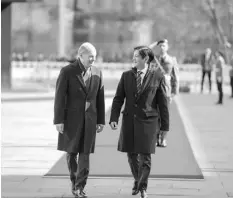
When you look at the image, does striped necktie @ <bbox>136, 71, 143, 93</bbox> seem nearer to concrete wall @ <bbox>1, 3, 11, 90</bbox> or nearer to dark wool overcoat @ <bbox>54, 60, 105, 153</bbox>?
dark wool overcoat @ <bbox>54, 60, 105, 153</bbox>

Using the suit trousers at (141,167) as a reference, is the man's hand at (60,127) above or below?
above

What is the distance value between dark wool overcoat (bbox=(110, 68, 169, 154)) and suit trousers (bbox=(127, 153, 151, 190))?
0.09 meters

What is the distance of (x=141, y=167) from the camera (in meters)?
7.57

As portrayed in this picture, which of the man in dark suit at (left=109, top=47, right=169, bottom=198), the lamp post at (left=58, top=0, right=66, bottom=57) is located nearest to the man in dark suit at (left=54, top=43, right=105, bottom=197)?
the man in dark suit at (left=109, top=47, right=169, bottom=198)

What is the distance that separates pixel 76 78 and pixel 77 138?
60 cm

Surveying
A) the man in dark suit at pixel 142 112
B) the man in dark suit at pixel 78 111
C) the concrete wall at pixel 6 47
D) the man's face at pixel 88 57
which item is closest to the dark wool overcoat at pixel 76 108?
the man in dark suit at pixel 78 111

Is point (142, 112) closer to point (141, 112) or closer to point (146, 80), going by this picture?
point (141, 112)

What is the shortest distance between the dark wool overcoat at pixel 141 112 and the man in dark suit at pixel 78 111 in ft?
0.92

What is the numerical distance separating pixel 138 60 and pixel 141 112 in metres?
0.53

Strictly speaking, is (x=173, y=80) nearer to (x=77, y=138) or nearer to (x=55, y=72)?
(x=77, y=138)

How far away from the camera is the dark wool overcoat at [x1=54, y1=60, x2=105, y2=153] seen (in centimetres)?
747

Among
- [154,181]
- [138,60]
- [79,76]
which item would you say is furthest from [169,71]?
[79,76]

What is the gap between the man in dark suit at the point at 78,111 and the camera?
746 cm

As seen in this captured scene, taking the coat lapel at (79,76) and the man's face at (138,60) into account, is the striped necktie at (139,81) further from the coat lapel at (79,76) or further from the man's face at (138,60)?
the coat lapel at (79,76)
